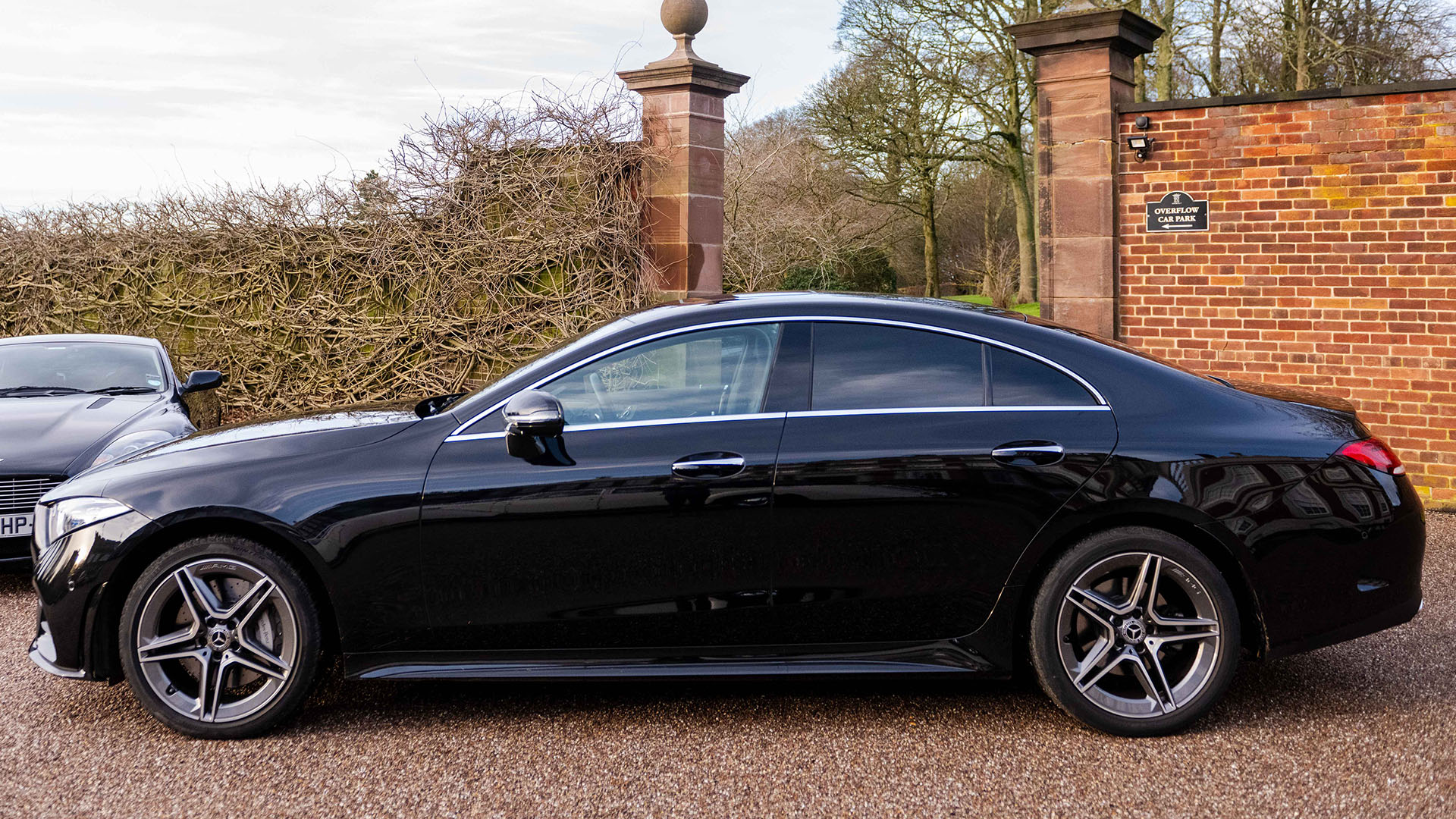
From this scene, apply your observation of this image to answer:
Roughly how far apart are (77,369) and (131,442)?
1746 mm

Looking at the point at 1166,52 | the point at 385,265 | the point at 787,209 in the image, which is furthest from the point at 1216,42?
the point at 385,265

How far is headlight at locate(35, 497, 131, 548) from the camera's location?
3885mm

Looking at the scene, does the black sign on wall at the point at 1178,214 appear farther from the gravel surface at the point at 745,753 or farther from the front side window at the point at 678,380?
the front side window at the point at 678,380

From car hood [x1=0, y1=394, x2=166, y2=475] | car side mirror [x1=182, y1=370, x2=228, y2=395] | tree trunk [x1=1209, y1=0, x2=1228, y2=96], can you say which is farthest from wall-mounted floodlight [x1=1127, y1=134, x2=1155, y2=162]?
tree trunk [x1=1209, y1=0, x2=1228, y2=96]

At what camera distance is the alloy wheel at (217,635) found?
3.84 m

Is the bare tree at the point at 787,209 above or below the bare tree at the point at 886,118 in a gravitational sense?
below

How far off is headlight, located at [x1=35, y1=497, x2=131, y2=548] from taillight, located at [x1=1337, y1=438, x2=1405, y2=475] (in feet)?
13.7

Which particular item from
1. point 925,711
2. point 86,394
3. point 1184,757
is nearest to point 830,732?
point 925,711

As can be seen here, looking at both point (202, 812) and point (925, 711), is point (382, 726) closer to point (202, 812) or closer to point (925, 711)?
point (202, 812)

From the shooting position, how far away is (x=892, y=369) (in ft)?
13.2

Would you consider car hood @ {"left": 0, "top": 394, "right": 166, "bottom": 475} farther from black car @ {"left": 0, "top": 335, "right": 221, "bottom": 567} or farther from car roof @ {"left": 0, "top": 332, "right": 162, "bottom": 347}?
car roof @ {"left": 0, "top": 332, "right": 162, "bottom": 347}

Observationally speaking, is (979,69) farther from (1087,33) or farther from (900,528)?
(900,528)

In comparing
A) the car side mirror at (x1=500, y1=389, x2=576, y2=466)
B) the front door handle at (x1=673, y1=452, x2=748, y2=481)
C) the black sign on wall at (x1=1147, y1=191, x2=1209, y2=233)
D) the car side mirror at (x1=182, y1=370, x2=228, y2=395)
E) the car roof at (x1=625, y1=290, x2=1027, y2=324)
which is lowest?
the front door handle at (x1=673, y1=452, x2=748, y2=481)

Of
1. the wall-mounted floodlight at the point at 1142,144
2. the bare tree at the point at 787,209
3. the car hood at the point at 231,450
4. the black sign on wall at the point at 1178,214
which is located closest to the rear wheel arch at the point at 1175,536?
the car hood at the point at 231,450
